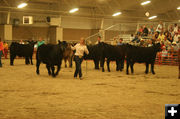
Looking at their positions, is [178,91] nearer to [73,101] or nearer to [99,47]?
[73,101]

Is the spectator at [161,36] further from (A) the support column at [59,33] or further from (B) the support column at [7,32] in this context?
(B) the support column at [7,32]

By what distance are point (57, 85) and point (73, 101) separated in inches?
102

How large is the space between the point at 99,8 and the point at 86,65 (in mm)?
23495

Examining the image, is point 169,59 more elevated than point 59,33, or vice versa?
point 59,33

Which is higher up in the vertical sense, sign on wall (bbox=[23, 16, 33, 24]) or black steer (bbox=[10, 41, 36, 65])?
sign on wall (bbox=[23, 16, 33, 24])

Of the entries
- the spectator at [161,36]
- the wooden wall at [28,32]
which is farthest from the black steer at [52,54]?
the wooden wall at [28,32]

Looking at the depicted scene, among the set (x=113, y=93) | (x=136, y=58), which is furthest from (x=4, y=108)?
(x=136, y=58)

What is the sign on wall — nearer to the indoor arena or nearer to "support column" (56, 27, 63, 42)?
the indoor arena

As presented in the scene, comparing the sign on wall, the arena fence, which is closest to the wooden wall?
the sign on wall

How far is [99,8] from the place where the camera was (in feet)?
114

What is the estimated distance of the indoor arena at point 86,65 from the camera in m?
5.72

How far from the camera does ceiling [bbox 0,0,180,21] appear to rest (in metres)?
31.9

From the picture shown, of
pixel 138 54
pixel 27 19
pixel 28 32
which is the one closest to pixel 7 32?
pixel 27 19

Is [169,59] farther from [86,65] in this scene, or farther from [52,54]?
[52,54]
